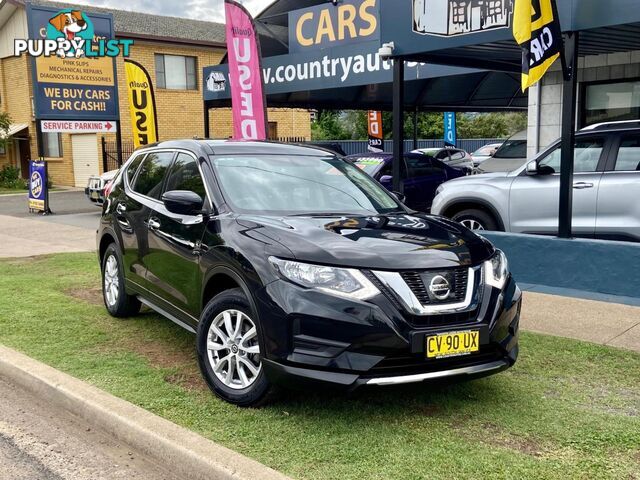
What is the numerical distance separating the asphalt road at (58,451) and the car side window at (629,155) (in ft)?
20.7

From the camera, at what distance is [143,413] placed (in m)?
4.24

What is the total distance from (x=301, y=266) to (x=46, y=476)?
1829 millimetres

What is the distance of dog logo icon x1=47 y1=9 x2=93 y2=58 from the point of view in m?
19.0

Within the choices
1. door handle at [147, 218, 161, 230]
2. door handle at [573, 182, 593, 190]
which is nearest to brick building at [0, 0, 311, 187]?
door handle at [573, 182, 593, 190]

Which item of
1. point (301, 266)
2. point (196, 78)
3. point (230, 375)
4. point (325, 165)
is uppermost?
point (196, 78)

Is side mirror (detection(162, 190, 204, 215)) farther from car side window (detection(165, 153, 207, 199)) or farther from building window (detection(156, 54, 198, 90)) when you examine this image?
building window (detection(156, 54, 198, 90))

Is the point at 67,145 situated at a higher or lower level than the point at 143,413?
higher

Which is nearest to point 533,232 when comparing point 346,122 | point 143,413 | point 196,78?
point 143,413

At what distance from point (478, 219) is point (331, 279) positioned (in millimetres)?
5756

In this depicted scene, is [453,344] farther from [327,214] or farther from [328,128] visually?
[328,128]

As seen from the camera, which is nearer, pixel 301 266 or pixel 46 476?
pixel 46 476

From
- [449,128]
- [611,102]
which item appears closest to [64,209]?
[611,102]

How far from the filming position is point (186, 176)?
5.48 metres

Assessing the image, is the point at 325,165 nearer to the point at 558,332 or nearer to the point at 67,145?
the point at 558,332
